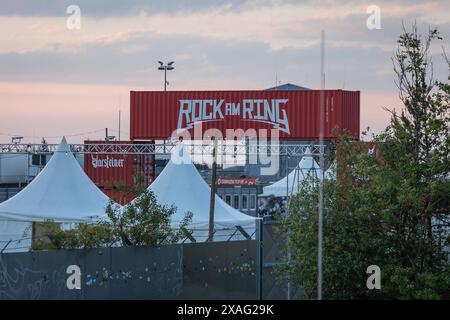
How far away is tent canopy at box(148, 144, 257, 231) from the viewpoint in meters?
27.1

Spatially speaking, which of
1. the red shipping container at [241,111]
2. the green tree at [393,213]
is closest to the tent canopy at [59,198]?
the green tree at [393,213]

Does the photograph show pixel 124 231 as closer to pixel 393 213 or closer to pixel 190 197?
pixel 393 213

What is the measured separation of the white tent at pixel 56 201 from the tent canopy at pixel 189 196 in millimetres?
1818

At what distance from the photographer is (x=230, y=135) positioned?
A: 174ft

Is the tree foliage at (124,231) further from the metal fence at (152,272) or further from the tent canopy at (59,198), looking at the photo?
the tent canopy at (59,198)

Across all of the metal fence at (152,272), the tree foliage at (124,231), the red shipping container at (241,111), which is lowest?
the metal fence at (152,272)

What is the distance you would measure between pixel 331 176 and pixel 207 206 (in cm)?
1013

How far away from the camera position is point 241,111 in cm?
5422

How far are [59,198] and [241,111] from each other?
1112 inches

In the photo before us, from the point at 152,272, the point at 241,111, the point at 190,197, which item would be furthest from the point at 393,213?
the point at 241,111

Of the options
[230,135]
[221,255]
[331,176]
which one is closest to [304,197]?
[331,176]

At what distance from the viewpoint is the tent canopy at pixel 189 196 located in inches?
1067

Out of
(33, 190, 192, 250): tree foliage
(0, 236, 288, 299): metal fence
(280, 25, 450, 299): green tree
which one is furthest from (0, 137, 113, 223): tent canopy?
(280, 25, 450, 299): green tree
